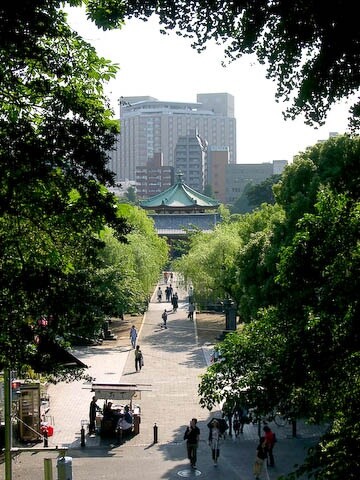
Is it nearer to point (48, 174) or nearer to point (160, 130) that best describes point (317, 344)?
point (48, 174)

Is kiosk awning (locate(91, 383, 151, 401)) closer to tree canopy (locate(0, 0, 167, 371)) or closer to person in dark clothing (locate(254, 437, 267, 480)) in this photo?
person in dark clothing (locate(254, 437, 267, 480))

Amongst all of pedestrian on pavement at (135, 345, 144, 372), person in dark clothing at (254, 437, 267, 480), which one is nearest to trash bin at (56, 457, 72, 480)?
person in dark clothing at (254, 437, 267, 480)

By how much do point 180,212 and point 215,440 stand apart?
48687mm

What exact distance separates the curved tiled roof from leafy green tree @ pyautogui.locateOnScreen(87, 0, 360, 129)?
54.3 meters

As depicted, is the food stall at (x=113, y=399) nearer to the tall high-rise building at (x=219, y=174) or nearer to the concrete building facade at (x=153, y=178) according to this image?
the tall high-rise building at (x=219, y=174)

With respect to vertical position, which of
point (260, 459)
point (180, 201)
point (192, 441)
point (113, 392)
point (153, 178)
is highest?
point (153, 178)

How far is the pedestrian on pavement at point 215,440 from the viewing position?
14.7 m

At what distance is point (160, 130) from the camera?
145 m

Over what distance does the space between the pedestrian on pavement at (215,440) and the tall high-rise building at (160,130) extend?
126 m

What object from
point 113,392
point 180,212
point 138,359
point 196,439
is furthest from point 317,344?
point 180,212

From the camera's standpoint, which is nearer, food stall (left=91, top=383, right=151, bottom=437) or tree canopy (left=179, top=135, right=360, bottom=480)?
tree canopy (left=179, top=135, right=360, bottom=480)

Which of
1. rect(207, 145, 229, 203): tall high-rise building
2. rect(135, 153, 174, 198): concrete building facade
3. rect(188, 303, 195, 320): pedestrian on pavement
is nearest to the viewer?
rect(188, 303, 195, 320): pedestrian on pavement

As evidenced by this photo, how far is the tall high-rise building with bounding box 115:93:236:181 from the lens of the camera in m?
144

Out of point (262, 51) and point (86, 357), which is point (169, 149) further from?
point (262, 51)
